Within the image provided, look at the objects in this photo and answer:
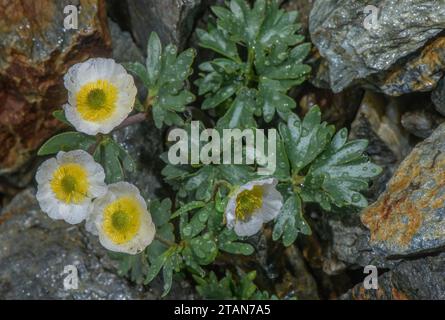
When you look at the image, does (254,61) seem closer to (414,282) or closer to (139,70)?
(139,70)

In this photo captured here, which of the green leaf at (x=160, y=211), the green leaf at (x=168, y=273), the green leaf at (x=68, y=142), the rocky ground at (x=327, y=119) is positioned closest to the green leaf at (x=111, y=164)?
the green leaf at (x=68, y=142)

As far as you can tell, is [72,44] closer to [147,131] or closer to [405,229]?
[147,131]

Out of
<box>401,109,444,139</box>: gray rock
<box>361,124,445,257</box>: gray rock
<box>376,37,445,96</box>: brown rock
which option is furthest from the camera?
<box>401,109,444,139</box>: gray rock

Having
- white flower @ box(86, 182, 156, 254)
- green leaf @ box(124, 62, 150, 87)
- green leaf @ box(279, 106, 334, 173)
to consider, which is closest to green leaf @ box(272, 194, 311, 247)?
green leaf @ box(279, 106, 334, 173)

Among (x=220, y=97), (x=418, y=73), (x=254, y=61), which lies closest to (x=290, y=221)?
(x=220, y=97)

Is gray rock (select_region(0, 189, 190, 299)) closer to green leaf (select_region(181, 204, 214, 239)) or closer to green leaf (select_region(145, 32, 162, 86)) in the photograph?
green leaf (select_region(181, 204, 214, 239))

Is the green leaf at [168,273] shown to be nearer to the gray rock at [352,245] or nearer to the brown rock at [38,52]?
the gray rock at [352,245]
